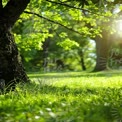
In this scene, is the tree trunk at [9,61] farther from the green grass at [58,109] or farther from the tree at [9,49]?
the green grass at [58,109]

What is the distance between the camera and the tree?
12.2 meters

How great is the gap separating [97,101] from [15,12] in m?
5.86

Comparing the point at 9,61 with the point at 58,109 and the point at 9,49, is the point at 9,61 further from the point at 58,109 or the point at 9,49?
the point at 58,109

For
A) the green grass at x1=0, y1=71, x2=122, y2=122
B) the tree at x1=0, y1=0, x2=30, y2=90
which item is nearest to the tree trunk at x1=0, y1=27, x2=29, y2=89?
the tree at x1=0, y1=0, x2=30, y2=90

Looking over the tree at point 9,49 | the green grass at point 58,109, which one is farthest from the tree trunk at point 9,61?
the green grass at point 58,109

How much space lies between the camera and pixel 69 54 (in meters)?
70.1

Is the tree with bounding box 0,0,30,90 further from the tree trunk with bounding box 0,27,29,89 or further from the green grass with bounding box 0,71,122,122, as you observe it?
the green grass with bounding box 0,71,122,122

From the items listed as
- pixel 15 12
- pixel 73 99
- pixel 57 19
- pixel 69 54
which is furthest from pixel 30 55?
pixel 73 99

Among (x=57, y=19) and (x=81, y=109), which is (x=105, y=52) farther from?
(x=81, y=109)

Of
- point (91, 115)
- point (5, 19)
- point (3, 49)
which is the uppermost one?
point (5, 19)

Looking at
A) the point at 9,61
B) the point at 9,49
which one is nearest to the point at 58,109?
the point at 9,61

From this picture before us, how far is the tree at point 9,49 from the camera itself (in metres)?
12.2

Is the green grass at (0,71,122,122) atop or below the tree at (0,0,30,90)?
below

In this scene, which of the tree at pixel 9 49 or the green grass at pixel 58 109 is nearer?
the green grass at pixel 58 109
